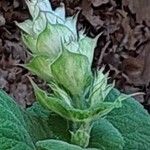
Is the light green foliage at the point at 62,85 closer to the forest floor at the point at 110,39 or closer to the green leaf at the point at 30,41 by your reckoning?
the green leaf at the point at 30,41

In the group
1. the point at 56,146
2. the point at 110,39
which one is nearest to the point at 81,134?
the point at 56,146

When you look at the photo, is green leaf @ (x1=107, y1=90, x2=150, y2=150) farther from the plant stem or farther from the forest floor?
the forest floor

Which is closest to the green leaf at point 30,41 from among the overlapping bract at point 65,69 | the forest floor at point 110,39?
the overlapping bract at point 65,69

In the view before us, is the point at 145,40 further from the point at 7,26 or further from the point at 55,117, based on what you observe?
the point at 55,117

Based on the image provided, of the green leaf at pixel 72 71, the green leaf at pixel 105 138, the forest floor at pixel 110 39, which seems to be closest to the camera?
the green leaf at pixel 72 71

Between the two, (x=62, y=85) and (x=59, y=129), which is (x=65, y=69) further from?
(x=59, y=129)

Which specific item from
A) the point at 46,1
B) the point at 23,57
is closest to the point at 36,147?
the point at 46,1
